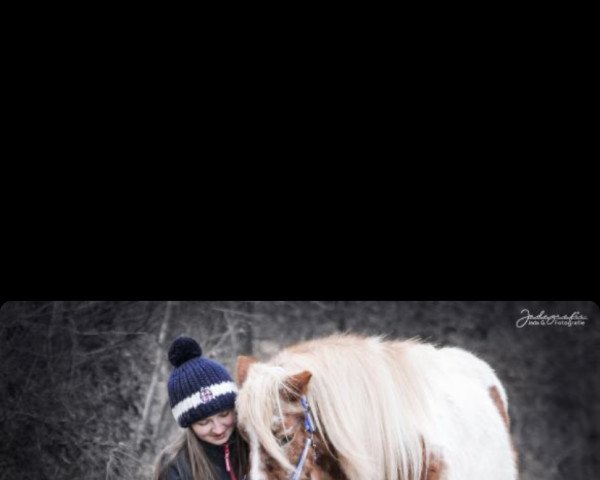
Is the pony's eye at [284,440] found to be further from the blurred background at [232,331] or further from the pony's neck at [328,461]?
the blurred background at [232,331]

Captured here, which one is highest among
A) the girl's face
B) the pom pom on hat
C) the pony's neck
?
the pom pom on hat

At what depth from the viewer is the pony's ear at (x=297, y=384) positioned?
1643 millimetres

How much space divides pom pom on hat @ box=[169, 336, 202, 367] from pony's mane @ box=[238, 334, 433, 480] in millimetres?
248

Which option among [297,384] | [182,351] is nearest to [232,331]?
[182,351]

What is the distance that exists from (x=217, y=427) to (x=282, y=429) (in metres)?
0.28

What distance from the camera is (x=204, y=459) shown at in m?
1.88

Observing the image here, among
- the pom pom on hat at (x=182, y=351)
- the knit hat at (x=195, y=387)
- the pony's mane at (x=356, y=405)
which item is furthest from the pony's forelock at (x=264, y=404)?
the pom pom on hat at (x=182, y=351)

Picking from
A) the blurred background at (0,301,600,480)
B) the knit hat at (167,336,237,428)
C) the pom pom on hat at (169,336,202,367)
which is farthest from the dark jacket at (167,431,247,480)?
the blurred background at (0,301,600,480)

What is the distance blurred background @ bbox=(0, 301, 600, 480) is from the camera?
2150 mm

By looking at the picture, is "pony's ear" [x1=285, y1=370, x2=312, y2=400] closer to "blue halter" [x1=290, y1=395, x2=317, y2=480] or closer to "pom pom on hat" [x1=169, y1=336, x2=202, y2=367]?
"blue halter" [x1=290, y1=395, x2=317, y2=480]

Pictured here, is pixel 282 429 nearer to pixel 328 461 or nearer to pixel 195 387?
pixel 328 461

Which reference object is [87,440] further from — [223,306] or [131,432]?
[223,306]

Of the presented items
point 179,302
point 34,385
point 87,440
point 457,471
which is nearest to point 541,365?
point 457,471

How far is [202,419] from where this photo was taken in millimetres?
1825
